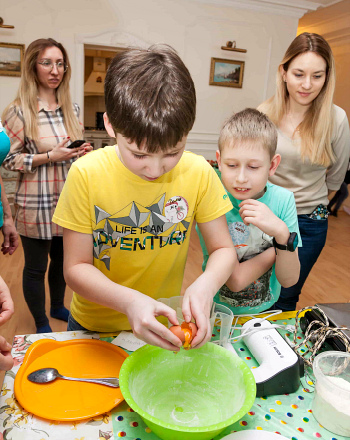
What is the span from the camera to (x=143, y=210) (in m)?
1.00

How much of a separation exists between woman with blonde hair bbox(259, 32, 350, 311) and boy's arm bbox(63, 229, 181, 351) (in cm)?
126

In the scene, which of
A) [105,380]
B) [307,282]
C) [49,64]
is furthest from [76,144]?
[307,282]

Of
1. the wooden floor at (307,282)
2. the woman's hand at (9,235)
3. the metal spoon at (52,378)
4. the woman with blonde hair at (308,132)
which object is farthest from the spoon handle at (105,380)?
the wooden floor at (307,282)

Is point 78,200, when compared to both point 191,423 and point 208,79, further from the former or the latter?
point 208,79

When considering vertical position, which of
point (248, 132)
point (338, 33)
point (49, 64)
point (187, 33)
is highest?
point (338, 33)

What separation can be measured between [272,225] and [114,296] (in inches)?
20.9

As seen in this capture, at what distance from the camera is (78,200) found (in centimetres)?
94

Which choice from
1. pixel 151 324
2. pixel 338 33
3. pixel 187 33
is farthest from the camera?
pixel 338 33

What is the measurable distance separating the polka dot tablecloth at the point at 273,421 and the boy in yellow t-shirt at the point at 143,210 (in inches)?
7.0

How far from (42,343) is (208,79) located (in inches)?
197

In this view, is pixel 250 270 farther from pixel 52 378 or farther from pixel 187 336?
pixel 52 378

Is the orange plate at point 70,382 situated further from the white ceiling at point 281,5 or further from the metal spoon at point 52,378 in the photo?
the white ceiling at point 281,5

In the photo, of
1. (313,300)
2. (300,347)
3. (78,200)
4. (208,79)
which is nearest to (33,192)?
(78,200)

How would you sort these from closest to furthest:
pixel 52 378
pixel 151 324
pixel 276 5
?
1. pixel 151 324
2. pixel 52 378
3. pixel 276 5
